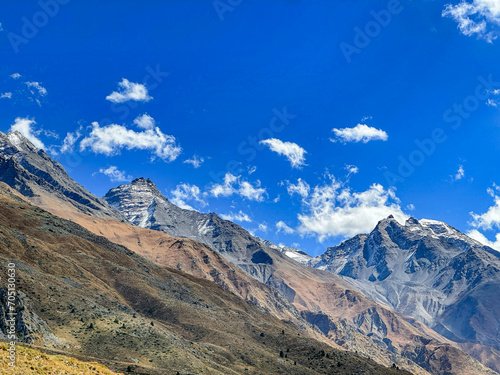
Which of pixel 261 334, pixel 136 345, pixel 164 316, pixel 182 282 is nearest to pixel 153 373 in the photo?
pixel 136 345

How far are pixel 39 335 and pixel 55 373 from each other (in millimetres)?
46048

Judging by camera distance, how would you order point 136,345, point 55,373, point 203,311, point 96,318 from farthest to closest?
point 203,311 < point 96,318 < point 136,345 < point 55,373

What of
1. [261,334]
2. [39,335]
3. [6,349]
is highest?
[261,334]

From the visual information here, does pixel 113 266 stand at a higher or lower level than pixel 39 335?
higher

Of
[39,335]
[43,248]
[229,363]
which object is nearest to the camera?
[39,335]

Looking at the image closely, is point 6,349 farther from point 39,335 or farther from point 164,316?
point 164,316

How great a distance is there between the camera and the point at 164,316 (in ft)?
470

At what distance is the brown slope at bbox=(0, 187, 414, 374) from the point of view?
91.0 m

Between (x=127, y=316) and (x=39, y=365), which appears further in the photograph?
(x=127, y=316)

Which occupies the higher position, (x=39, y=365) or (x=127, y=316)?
(x=127, y=316)

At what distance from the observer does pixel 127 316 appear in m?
111

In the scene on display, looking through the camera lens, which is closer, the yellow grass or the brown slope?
the yellow grass

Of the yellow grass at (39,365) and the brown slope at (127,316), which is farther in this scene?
the brown slope at (127,316)

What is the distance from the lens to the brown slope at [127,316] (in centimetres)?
9098
